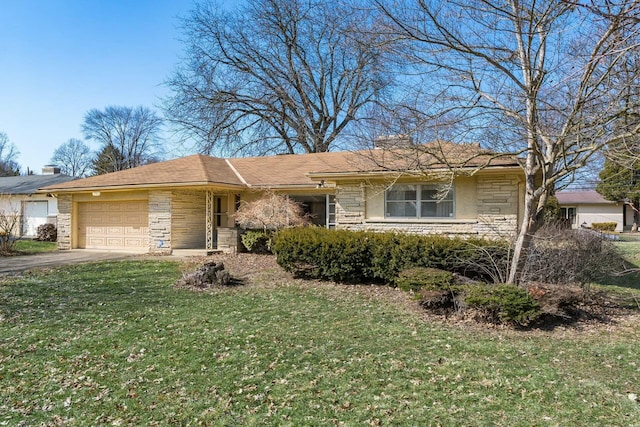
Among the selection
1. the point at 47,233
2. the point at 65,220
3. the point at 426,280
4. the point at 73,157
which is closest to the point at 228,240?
the point at 65,220

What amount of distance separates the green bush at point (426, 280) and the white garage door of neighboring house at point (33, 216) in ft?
77.0

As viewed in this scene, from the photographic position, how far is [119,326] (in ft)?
22.1

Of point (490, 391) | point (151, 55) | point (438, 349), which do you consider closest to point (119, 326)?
point (438, 349)

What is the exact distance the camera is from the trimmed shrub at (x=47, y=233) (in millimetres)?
21719

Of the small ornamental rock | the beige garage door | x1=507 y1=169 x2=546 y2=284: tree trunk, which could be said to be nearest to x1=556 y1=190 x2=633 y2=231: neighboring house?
x1=507 y1=169 x2=546 y2=284: tree trunk

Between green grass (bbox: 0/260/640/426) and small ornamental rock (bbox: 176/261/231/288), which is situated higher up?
small ornamental rock (bbox: 176/261/231/288)

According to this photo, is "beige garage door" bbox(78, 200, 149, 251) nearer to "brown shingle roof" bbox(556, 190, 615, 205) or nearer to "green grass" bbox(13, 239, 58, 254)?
"green grass" bbox(13, 239, 58, 254)

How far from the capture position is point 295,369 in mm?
4871

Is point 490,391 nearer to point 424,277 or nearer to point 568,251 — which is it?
point 424,277

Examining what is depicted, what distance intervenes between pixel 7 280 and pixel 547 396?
1185 cm

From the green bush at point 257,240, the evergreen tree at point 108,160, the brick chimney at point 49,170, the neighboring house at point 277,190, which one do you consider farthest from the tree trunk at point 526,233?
the evergreen tree at point 108,160

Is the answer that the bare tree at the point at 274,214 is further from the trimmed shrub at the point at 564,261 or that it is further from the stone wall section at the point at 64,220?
the stone wall section at the point at 64,220

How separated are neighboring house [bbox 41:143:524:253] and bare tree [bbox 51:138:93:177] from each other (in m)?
44.6

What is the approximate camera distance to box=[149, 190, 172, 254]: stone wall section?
1563 cm
